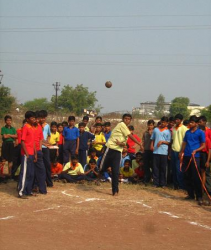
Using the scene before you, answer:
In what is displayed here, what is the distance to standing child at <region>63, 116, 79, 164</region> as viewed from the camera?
12984 millimetres

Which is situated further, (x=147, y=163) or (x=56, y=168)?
(x=56, y=168)

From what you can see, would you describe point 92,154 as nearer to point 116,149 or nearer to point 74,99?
point 116,149

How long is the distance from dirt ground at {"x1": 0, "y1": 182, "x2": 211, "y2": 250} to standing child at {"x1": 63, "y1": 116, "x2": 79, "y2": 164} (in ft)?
8.09

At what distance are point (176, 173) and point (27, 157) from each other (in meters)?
3.95

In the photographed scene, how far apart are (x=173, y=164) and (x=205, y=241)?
17.0ft

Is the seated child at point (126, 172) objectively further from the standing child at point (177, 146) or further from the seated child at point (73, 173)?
the standing child at point (177, 146)

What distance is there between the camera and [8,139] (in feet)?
43.0

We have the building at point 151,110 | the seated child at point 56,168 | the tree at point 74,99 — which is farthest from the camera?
the tree at point 74,99

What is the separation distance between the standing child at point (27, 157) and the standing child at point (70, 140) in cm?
318

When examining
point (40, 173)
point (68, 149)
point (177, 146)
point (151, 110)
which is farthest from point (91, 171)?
point (151, 110)

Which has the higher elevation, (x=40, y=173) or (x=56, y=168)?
(x=40, y=173)

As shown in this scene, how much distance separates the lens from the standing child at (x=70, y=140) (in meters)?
13.0

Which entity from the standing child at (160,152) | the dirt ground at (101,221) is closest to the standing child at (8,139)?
the dirt ground at (101,221)

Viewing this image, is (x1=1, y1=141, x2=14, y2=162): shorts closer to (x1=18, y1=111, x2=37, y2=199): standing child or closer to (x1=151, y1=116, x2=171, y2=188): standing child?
(x1=18, y1=111, x2=37, y2=199): standing child
